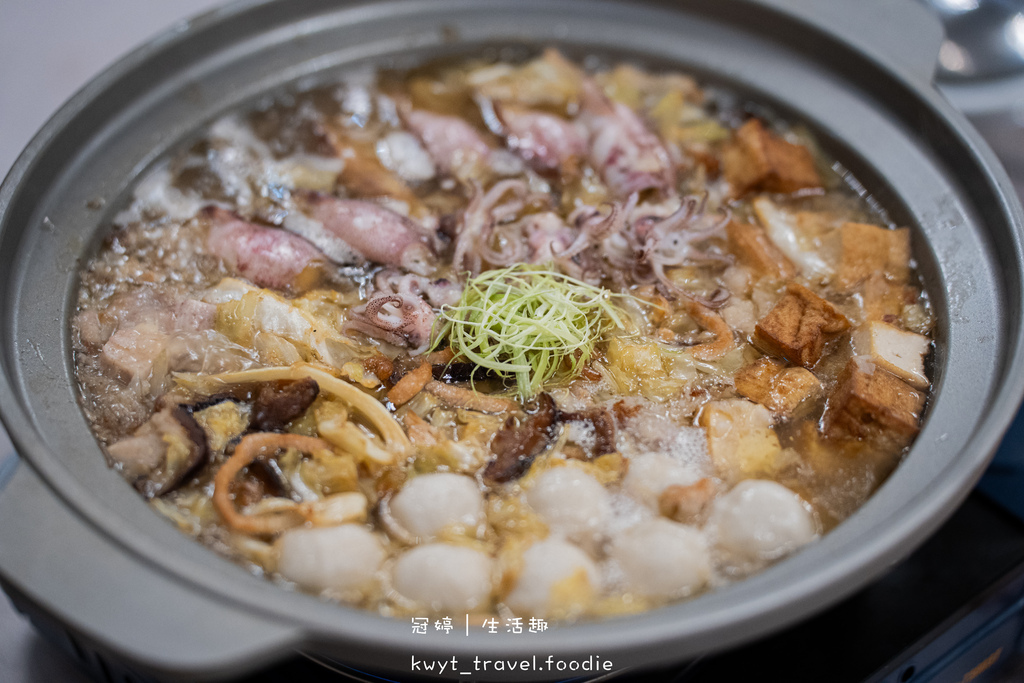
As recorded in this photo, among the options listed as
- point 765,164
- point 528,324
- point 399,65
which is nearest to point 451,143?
point 399,65

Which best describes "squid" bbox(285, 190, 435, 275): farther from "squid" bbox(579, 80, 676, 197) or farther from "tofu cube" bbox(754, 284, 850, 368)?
"tofu cube" bbox(754, 284, 850, 368)

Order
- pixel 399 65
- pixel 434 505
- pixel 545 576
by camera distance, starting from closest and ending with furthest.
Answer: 1. pixel 545 576
2. pixel 434 505
3. pixel 399 65

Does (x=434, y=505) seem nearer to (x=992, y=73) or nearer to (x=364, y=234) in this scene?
(x=364, y=234)

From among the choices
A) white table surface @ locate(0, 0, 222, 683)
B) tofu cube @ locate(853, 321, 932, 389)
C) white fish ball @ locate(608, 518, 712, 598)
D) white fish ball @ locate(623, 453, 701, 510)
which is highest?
white table surface @ locate(0, 0, 222, 683)

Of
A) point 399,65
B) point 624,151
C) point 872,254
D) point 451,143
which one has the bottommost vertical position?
point 872,254

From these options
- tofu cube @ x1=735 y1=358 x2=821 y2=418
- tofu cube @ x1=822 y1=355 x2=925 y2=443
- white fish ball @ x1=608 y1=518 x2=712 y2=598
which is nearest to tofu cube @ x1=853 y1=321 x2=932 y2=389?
tofu cube @ x1=822 y1=355 x2=925 y2=443

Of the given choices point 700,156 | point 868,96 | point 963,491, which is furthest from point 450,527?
point 868,96
